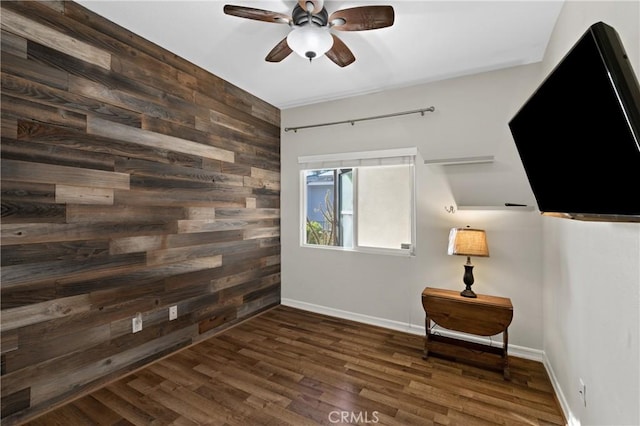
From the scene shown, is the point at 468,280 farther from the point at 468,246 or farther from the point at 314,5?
the point at 314,5

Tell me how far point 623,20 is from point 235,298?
11.3 feet

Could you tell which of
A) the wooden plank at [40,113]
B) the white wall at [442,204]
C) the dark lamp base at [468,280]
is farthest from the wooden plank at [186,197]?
the dark lamp base at [468,280]

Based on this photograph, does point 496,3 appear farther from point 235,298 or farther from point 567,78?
point 235,298

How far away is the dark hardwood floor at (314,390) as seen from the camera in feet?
6.07

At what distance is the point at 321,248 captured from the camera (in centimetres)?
368

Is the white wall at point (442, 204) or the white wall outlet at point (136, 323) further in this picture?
the white wall at point (442, 204)

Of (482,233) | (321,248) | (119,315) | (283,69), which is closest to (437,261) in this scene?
(482,233)

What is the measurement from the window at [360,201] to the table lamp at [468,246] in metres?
0.57

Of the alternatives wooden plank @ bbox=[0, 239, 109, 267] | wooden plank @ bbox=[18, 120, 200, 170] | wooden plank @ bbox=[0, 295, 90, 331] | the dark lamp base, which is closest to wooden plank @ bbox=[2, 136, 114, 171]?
wooden plank @ bbox=[18, 120, 200, 170]

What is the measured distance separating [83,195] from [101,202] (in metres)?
0.12

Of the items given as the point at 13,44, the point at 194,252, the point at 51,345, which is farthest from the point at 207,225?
the point at 13,44

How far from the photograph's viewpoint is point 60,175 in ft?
6.26

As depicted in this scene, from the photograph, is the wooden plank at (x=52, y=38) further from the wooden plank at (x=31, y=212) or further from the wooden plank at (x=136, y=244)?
the wooden plank at (x=136, y=244)

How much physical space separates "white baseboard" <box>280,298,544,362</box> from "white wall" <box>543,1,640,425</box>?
39 centimetres
